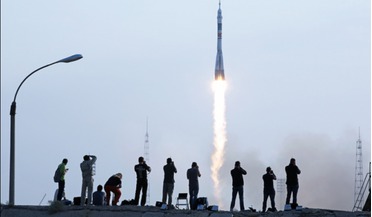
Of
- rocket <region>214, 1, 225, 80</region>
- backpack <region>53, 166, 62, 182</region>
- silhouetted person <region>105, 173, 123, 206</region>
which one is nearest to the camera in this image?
silhouetted person <region>105, 173, 123, 206</region>

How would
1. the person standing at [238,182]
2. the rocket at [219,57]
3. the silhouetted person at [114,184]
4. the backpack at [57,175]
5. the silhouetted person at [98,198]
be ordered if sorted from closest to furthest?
the person standing at [238,182] → the silhouetted person at [114,184] → the backpack at [57,175] → the silhouetted person at [98,198] → the rocket at [219,57]

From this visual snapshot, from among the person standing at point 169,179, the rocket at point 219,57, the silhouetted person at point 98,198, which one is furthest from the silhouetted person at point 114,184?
the rocket at point 219,57

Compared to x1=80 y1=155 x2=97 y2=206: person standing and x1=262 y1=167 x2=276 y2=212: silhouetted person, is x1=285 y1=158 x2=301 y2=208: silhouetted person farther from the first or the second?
x1=80 y1=155 x2=97 y2=206: person standing

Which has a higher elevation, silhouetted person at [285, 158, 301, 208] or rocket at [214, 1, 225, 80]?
rocket at [214, 1, 225, 80]

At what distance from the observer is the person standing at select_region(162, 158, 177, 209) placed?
52.5 metres

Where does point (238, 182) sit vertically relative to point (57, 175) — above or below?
below

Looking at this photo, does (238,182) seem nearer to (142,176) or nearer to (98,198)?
(142,176)

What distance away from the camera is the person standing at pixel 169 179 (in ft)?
172

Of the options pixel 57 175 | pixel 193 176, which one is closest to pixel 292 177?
pixel 193 176

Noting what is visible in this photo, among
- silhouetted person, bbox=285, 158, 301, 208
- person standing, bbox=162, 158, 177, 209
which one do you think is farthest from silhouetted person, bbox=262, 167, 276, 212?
person standing, bbox=162, 158, 177, 209

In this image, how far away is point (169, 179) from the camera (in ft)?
173

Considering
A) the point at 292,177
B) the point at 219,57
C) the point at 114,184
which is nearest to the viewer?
the point at 292,177

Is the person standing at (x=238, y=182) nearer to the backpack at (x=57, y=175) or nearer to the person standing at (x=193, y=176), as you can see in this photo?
the person standing at (x=193, y=176)

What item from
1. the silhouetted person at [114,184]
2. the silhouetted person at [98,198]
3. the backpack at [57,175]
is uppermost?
the backpack at [57,175]
